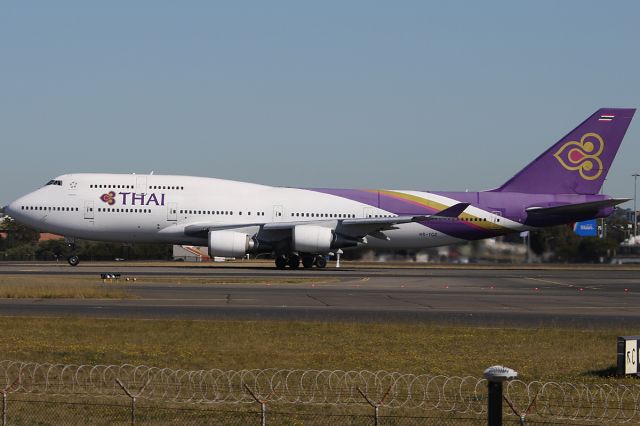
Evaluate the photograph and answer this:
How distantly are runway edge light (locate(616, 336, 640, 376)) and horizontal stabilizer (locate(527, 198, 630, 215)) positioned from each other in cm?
4118

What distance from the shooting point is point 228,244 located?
182 ft

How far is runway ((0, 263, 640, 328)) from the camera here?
27.2 metres

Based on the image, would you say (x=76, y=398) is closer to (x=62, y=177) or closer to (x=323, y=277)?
(x=323, y=277)

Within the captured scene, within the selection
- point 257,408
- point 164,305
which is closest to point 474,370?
point 257,408

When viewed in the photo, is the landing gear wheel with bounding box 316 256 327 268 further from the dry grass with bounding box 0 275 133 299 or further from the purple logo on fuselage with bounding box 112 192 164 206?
the dry grass with bounding box 0 275 133 299

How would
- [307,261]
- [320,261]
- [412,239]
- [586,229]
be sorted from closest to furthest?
[307,261], [320,261], [412,239], [586,229]

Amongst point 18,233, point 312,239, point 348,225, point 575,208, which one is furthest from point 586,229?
point 18,233

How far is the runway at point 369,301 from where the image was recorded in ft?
89.4

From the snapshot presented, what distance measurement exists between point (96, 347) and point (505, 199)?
43637mm

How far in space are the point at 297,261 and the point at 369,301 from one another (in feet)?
82.7

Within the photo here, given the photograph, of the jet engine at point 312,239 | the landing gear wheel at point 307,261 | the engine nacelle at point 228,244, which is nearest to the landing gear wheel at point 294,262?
the landing gear wheel at point 307,261

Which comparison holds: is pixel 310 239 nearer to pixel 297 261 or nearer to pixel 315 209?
pixel 297 261

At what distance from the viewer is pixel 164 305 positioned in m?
30.0

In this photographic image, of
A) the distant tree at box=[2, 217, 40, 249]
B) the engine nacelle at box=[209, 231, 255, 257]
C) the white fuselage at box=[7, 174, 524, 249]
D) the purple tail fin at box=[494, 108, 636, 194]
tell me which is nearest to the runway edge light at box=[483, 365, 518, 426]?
the engine nacelle at box=[209, 231, 255, 257]
